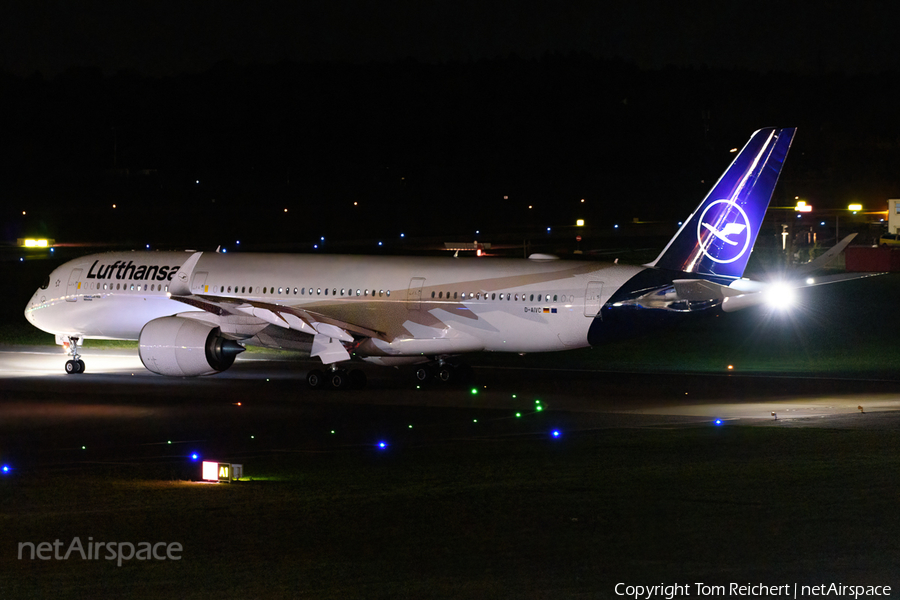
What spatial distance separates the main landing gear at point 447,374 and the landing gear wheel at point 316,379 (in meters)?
2.53

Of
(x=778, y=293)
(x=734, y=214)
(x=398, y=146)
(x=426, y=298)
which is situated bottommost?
Answer: (x=778, y=293)

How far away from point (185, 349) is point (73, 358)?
5.26 metres

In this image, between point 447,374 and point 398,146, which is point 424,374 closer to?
point 447,374

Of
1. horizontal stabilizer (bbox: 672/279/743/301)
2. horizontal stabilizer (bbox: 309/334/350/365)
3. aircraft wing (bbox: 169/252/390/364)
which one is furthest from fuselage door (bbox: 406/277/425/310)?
horizontal stabilizer (bbox: 672/279/743/301)

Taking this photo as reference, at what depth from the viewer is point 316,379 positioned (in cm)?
2834

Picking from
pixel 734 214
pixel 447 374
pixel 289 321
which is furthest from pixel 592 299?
pixel 289 321

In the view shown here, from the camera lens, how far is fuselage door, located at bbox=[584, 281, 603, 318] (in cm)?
2714

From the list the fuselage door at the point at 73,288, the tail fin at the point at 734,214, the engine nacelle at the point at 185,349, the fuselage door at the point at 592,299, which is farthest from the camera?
the fuselage door at the point at 73,288

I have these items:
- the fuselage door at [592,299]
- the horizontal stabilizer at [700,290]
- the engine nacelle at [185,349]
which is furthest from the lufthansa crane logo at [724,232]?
the engine nacelle at [185,349]

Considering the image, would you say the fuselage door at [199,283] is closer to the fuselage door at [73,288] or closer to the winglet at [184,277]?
the winglet at [184,277]

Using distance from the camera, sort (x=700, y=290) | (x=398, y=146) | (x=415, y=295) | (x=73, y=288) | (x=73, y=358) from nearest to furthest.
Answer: (x=700, y=290)
(x=415, y=295)
(x=73, y=358)
(x=73, y=288)
(x=398, y=146)

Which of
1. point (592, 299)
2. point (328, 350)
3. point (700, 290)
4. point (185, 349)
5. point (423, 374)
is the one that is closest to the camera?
point (700, 290)

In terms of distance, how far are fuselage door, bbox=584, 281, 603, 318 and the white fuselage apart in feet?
0.08

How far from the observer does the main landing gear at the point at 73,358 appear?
3111 centimetres
